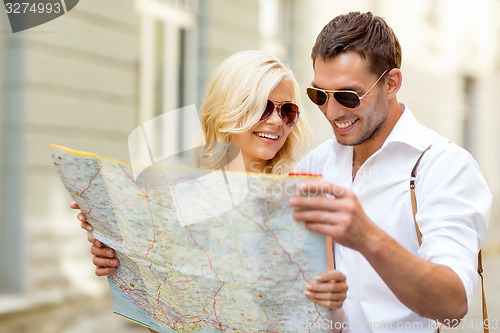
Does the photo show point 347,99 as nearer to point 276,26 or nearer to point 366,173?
point 366,173

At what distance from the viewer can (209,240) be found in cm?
150

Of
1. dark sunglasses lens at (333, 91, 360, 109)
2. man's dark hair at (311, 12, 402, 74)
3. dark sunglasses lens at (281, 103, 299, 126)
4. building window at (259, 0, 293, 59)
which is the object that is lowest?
dark sunglasses lens at (281, 103, 299, 126)

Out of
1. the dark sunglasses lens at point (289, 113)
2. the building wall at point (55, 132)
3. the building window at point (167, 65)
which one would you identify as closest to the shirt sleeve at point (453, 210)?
the dark sunglasses lens at point (289, 113)

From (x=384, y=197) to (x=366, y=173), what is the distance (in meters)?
0.15

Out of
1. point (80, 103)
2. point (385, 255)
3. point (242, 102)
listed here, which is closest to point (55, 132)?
point (80, 103)

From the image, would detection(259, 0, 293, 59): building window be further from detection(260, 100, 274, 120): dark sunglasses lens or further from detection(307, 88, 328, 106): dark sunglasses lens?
detection(307, 88, 328, 106): dark sunglasses lens

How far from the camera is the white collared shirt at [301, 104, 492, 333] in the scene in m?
1.58

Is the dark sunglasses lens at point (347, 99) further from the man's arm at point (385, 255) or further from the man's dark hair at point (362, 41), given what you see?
the man's arm at point (385, 255)

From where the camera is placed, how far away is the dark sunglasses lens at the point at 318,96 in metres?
1.94

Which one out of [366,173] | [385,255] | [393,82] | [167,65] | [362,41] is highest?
[167,65]

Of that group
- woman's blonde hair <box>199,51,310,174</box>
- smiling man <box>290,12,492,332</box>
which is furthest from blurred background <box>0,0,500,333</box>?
smiling man <box>290,12,492,332</box>

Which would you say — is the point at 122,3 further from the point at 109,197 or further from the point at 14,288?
the point at 109,197

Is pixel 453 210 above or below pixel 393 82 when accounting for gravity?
below

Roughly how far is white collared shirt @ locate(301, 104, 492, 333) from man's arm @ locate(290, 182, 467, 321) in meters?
0.07
